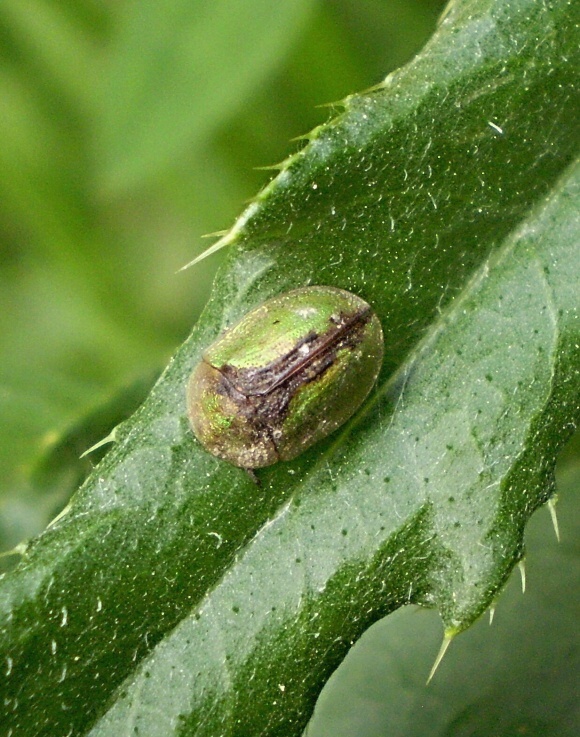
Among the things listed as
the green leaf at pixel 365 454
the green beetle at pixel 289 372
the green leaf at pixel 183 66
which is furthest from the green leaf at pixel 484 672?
the green leaf at pixel 183 66

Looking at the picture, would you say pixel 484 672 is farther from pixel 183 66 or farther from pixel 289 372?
pixel 183 66

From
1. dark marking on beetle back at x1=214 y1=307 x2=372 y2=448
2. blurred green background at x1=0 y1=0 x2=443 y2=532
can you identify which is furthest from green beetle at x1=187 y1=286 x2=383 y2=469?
blurred green background at x1=0 y1=0 x2=443 y2=532

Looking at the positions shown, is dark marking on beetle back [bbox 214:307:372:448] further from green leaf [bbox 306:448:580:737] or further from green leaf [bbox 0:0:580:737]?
green leaf [bbox 306:448:580:737]

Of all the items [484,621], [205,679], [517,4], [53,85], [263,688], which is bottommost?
[484,621]

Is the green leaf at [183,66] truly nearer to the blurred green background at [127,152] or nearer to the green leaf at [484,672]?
the blurred green background at [127,152]

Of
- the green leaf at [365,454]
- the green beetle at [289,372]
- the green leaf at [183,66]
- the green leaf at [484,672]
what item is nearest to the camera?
the green leaf at [365,454]

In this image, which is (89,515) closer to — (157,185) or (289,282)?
(289,282)

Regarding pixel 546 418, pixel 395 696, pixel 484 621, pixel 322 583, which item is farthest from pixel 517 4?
pixel 395 696
